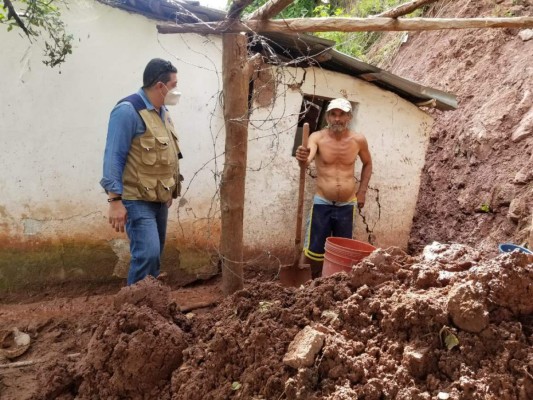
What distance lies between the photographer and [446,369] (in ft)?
6.17

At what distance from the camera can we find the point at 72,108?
14.2 feet

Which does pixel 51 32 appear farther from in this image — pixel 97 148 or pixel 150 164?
pixel 150 164

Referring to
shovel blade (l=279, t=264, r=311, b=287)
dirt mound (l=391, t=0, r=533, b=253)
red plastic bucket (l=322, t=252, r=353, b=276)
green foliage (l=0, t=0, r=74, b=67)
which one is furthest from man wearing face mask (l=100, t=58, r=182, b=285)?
dirt mound (l=391, t=0, r=533, b=253)

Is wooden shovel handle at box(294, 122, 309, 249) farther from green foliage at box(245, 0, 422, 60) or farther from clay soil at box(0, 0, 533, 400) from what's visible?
green foliage at box(245, 0, 422, 60)

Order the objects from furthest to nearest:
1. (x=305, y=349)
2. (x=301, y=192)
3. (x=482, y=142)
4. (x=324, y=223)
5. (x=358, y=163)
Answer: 1. (x=482, y=142)
2. (x=358, y=163)
3. (x=324, y=223)
4. (x=301, y=192)
5. (x=305, y=349)

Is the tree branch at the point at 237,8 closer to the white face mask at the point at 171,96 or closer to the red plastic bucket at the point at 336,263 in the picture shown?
the white face mask at the point at 171,96

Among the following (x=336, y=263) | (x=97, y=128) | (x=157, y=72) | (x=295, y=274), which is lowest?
(x=295, y=274)

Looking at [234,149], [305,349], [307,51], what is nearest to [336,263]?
[234,149]

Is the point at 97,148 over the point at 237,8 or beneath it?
beneath

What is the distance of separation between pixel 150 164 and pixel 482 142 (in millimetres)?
5009

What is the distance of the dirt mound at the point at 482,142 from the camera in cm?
567

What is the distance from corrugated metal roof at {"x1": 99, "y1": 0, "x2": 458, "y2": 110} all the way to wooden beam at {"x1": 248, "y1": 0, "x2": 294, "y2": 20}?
53 cm

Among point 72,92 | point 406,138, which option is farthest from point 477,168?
point 72,92

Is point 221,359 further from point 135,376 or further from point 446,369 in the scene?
point 446,369
